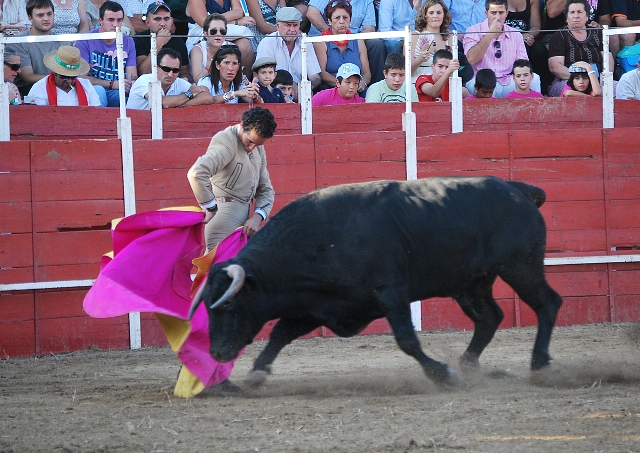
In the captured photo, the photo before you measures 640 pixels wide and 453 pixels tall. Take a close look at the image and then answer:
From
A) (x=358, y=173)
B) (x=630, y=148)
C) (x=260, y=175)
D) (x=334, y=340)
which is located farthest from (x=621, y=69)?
(x=260, y=175)

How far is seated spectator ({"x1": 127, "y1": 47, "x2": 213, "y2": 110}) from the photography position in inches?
314

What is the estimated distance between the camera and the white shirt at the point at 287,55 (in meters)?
8.53

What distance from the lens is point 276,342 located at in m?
5.15

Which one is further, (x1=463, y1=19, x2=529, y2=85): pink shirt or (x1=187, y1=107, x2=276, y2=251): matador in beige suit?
(x1=463, y1=19, x2=529, y2=85): pink shirt

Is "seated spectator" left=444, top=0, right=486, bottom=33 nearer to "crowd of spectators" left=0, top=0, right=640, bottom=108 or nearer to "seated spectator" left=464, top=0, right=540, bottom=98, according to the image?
"crowd of spectators" left=0, top=0, right=640, bottom=108

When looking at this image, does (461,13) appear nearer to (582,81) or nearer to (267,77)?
(582,81)

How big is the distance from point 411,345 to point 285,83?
4153mm

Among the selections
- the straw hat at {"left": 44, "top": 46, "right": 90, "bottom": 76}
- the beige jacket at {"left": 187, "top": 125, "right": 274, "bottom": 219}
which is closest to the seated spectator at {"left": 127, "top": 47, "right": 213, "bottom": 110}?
the straw hat at {"left": 44, "top": 46, "right": 90, "bottom": 76}

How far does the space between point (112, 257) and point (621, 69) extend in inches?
245

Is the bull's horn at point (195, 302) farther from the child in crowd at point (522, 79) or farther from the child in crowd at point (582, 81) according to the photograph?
the child in crowd at point (582, 81)

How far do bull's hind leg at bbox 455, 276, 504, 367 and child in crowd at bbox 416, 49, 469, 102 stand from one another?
3.16 m

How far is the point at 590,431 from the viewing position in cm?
372

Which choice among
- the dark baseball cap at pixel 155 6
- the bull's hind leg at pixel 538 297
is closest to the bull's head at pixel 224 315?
the bull's hind leg at pixel 538 297

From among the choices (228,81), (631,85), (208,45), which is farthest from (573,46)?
(208,45)
